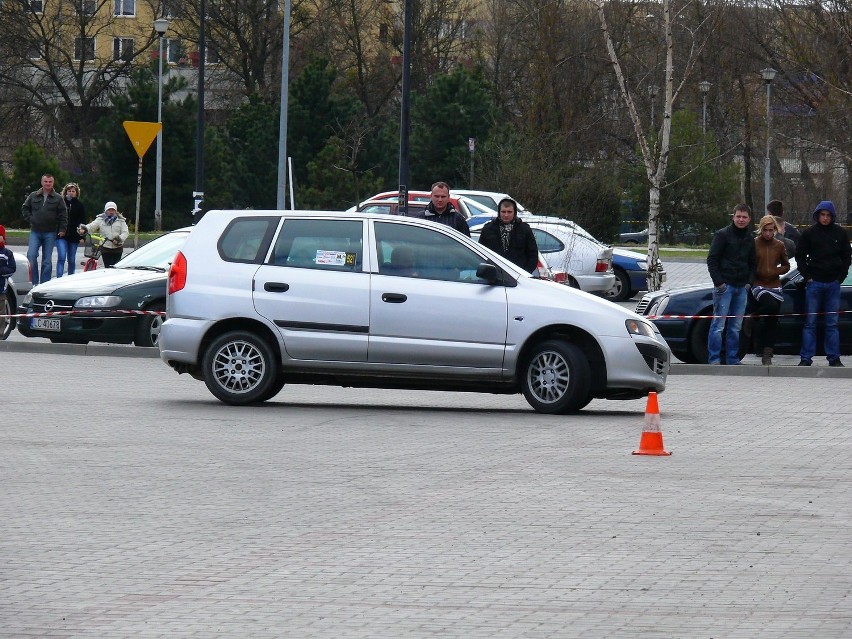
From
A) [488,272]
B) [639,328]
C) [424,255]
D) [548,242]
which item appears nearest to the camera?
[488,272]

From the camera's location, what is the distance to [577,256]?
29078 millimetres

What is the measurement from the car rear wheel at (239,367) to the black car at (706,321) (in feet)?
23.7

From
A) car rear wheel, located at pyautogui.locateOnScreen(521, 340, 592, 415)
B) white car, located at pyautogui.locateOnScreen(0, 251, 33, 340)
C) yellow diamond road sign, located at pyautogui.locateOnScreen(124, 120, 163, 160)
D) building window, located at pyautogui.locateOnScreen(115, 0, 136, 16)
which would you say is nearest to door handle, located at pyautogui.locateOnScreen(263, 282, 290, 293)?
car rear wheel, located at pyautogui.locateOnScreen(521, 340, 592, 415)

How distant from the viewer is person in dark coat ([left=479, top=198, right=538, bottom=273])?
1738cm

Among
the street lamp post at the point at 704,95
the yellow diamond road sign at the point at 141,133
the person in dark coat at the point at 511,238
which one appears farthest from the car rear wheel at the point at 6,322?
the street lamp post at the point at 704,95

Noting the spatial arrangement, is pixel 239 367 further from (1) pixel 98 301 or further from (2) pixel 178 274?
(1) pixel 98 301

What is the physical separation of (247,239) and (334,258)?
0.79 m

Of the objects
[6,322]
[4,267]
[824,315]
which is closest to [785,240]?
[824,315]

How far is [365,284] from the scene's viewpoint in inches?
557

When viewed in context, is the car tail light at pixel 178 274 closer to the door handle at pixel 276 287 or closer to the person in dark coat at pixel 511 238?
the door handle at pixel 276 287

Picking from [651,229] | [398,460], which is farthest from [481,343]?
[651,229]

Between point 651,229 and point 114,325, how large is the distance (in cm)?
1102

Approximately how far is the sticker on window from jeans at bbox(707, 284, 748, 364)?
6207mm

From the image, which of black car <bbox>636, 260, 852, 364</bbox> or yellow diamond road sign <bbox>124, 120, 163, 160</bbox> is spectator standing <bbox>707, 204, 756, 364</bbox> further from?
yellow diamond road sign <bbox>124, 120, 163, 160</bbox>
